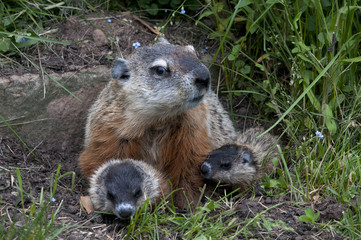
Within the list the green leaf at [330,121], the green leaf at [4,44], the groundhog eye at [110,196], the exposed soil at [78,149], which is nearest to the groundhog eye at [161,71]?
the groundhog eye at [110,196]

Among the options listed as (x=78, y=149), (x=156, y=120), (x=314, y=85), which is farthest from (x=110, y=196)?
(x=314, y=85)

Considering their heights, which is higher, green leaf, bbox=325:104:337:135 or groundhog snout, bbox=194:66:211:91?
groundhog snout, bbox=194:66:211:91

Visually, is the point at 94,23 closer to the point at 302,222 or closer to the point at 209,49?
the point at 209,49

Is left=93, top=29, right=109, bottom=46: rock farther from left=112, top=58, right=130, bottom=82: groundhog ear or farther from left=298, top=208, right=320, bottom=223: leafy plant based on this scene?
left=298, top=208, right=320, bottom=223: leafy plant

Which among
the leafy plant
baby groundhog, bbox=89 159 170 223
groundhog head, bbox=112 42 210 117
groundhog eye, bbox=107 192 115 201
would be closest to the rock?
groundhog head, bbox=112 42 210 117

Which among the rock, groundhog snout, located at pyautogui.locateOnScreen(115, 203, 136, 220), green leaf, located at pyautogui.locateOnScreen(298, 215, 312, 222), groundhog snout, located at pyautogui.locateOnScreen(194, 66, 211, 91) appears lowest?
groundhog snout, located at pyautogui.locateOnScreen(115, 203, 136, 220)

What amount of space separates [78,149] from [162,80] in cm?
176

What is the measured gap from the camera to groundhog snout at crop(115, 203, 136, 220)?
12.6ft

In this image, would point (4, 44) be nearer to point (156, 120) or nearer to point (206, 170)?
point (156, 120)

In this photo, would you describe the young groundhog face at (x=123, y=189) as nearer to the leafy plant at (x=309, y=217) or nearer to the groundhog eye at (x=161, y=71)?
the groundhog eye at (x=161, y=71)

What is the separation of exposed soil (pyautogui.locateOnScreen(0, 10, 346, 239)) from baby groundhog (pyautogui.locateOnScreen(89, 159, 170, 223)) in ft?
0.54

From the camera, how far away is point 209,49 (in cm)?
604

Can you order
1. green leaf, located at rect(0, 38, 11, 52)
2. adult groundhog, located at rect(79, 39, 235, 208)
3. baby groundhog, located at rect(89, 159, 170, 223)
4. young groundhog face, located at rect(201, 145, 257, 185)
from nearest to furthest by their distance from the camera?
baby groundhog, located at rect(89, 159, 170, 223) < adult groundhog, located at rect(79, 39, 235, 208) < young groundhog face, located at rect(201, 145, 257, 185) < green leaf, located at rect(0, 38, 11, 52)

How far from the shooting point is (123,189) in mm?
4000
